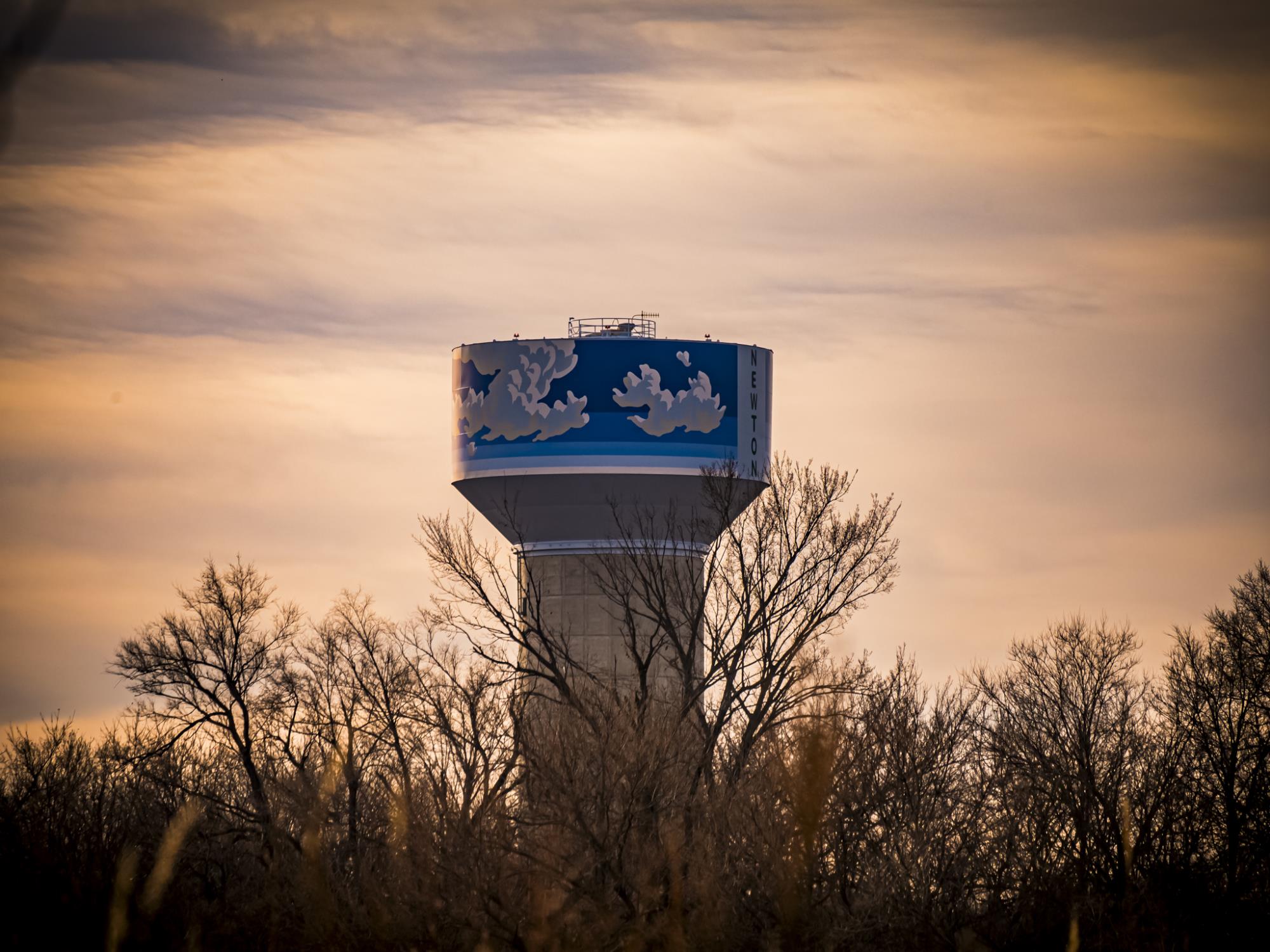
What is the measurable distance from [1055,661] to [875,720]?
66.4 ft

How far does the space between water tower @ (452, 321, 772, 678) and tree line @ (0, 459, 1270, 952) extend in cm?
469

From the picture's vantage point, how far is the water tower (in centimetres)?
5231

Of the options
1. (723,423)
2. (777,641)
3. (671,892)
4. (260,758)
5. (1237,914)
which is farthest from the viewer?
(723,423)

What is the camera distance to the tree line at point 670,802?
3253cm

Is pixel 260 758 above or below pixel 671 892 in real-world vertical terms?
above

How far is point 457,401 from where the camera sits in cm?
5491

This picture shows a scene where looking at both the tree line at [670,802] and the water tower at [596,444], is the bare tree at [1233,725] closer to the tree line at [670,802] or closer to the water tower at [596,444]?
the tree line at [670,802]

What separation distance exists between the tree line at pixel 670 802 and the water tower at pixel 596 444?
4693mm

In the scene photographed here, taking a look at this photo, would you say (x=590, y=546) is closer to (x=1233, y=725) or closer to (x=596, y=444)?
(x=596, y=444)

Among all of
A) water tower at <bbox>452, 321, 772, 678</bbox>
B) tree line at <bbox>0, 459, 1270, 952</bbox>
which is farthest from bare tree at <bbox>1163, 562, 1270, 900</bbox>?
water tower at <bbox>452, 321, 772, 678</bbox>

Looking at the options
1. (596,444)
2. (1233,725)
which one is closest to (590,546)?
(596,444)

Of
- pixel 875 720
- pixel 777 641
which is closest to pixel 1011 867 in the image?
pixel 875 720

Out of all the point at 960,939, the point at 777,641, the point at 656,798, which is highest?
the point at 777,641

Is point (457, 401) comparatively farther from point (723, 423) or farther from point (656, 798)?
point (656, 798)
